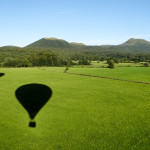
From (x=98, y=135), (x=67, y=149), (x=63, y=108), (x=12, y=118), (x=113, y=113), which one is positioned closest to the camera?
(x=67, y=149)

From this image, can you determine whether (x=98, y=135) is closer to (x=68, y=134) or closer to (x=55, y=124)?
(x=68, y=134)

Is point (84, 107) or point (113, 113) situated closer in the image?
point (113, 113)

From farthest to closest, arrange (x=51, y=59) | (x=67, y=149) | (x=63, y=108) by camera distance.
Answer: (x=51, y=59)
(x=63, y=108)
(x=67, y=149)

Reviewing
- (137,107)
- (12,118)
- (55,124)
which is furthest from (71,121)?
(137,107)

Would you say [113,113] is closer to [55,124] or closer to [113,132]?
[113,132]

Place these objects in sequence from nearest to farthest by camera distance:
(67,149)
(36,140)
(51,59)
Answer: (67,149), (36,140), (51,59)

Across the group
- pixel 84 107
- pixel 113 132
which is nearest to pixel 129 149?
pixel 113 132

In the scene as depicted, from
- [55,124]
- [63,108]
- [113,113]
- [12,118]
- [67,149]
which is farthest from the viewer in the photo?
[63,108]

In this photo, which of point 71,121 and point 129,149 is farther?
point 71,121
